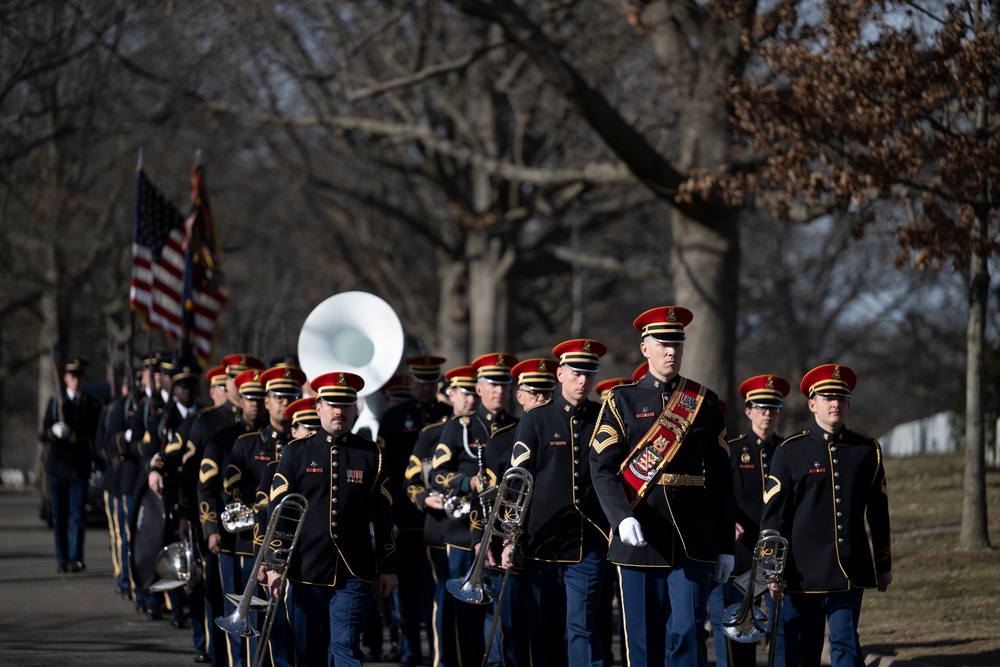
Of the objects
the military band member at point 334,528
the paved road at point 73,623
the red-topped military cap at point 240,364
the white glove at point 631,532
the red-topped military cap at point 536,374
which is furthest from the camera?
the red-topped military cap at point 240,364

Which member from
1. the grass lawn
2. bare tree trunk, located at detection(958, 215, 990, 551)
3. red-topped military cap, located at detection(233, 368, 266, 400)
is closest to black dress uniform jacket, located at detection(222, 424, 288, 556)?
red-topped military cap, located at detection(233, 368, 266, 400)

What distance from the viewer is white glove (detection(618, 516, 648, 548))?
293 inches

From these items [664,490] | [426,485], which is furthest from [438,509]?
[664,490]

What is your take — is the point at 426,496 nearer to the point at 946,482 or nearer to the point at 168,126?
the point at 946,482

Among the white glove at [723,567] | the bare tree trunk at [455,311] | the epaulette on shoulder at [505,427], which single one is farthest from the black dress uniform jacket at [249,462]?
the bare tree trunk at [455,311]

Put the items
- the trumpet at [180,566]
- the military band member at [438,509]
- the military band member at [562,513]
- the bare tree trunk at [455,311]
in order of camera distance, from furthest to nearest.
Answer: the bare tree trunk at [455,311] < the trumpet at [180,566] < the military band member at [438,509] < the military band member at [562,513]

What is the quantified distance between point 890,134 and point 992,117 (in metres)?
1.26

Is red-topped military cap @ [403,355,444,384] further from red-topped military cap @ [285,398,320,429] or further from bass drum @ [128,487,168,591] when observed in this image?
red-topped military cap @ [285,398,320,429]

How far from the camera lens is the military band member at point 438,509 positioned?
34.0ft

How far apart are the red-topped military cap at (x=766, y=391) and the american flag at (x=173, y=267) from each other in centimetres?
937

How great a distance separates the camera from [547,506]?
8938 millimetres

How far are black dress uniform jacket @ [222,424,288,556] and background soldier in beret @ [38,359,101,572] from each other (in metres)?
6.41

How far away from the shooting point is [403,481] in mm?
11938

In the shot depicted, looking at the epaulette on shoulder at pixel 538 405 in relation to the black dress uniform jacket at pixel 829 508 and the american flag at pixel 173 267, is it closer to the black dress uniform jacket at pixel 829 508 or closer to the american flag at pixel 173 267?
the black dress uniform jacket at pixel 829 508
